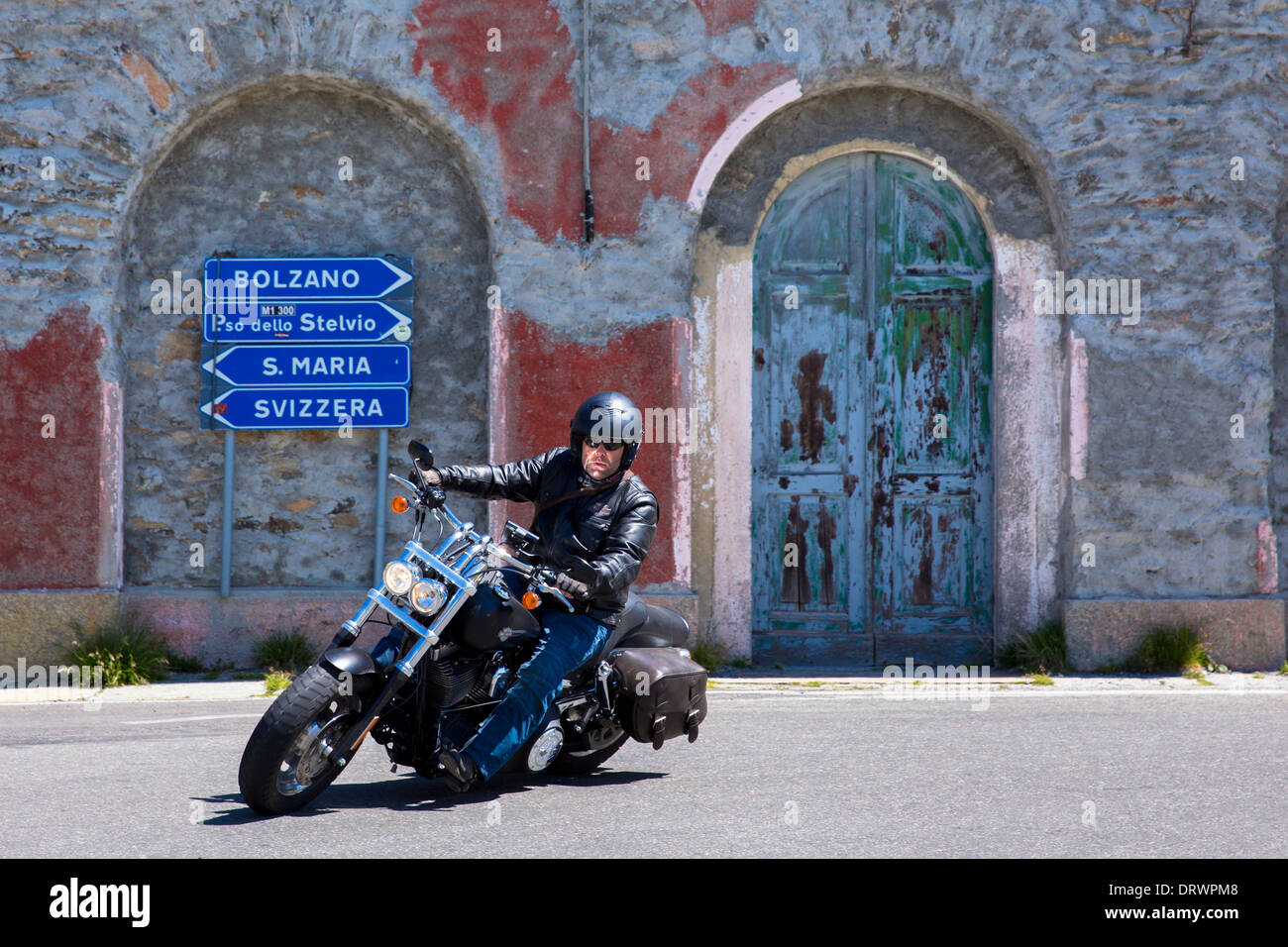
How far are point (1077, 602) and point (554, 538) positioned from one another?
5.07 meters

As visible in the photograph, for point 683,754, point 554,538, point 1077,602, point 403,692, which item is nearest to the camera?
point 403,692

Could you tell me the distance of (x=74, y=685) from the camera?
8.89 metres

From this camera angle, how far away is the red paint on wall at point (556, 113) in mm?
9461

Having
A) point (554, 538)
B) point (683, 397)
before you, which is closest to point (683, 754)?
point (554, 538)

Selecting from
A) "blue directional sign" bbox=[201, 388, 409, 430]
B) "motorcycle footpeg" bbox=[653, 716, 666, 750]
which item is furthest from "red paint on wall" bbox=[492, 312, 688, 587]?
"motorcycle footpeg" bbox=[653, 716, 666, 750]

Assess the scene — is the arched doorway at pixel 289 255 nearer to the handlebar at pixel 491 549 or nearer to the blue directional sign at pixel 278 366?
the blue directional sign at pixel 278 366

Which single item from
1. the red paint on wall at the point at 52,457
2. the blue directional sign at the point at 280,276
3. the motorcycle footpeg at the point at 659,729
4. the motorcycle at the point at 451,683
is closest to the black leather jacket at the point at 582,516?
the motorcycle at the point at 451,683

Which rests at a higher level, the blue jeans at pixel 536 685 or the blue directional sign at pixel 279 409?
the blue directional sign at pixel 279 409

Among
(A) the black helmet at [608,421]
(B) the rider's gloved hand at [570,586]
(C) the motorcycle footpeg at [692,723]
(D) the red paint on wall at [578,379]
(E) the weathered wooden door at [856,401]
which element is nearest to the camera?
(B) the rider's gloved hand at [570,586]

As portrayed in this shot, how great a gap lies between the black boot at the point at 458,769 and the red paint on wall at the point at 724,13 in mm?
6035

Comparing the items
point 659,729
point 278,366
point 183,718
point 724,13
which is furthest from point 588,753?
point 724,13

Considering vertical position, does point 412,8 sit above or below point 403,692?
above

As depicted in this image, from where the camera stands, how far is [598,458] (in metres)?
5.69
